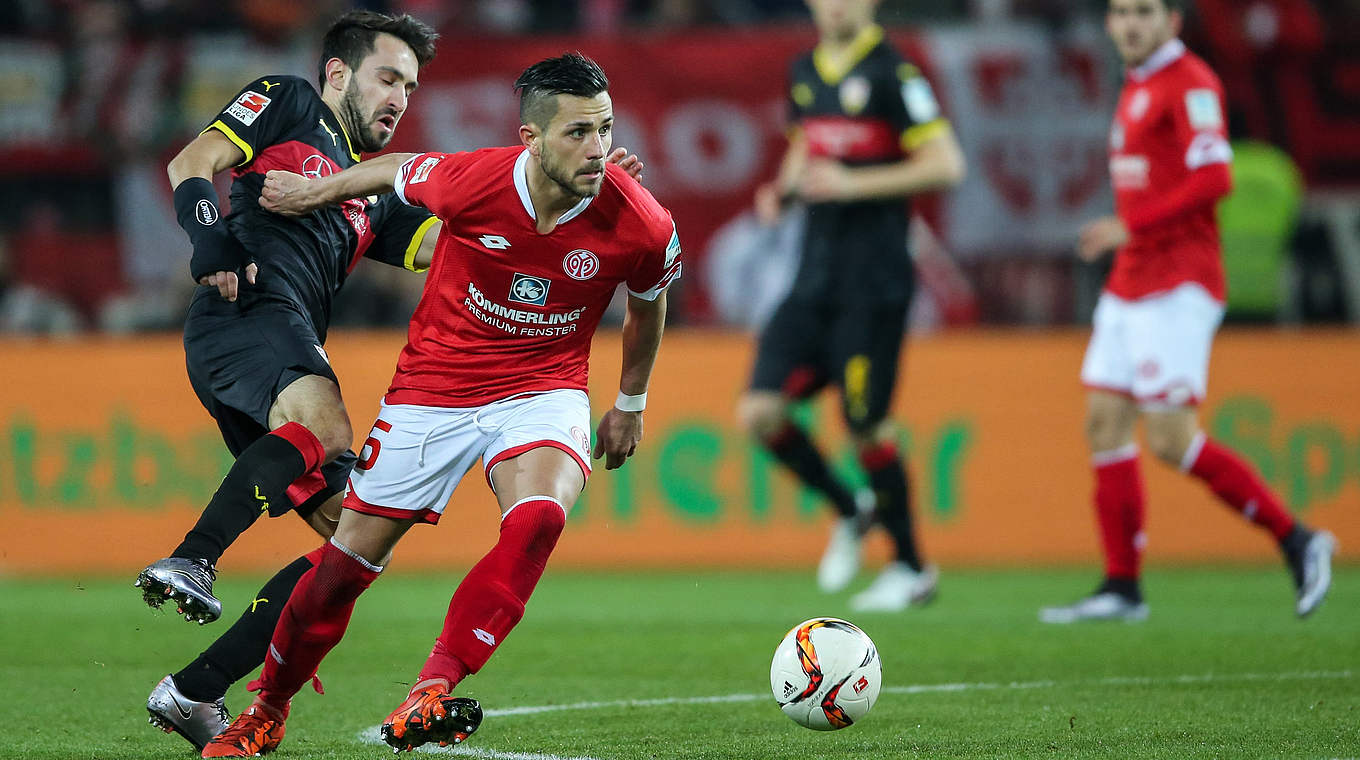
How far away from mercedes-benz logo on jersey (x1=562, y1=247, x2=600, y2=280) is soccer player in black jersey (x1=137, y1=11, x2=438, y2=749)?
75 centimetres

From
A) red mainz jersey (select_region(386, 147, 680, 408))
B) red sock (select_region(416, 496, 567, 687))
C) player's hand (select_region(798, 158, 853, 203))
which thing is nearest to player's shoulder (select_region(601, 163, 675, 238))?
red mainz jersey (select_region(386, 147, 680, 408))

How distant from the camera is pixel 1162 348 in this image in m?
6.88

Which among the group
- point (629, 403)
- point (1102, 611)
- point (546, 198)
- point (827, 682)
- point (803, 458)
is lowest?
point (1102, 611)

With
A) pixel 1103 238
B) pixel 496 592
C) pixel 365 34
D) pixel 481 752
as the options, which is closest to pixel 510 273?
pixel 496 592

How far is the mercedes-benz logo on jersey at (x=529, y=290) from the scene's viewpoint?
425 centimetres

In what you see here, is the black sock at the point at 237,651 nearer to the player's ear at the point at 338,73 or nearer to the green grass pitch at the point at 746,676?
the green grass pitch at the point at 746,676

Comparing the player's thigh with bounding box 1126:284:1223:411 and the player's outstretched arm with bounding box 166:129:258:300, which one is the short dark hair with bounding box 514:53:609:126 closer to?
the player's outstretched arm with bounding box 166:129:258:300

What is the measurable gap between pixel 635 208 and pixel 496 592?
1068 mm

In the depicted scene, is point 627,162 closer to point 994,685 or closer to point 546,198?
point 546,198

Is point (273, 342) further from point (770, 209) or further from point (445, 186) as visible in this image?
point (770, 209)

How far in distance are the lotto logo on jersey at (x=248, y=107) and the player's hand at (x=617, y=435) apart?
1.33 metres

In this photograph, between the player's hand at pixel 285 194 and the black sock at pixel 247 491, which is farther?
the player's hand at pixel 285 194

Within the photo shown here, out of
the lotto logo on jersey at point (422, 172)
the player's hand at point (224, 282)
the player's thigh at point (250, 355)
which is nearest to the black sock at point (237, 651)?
the player's thigh at point (250, 355)

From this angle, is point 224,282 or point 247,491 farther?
point 224,282
